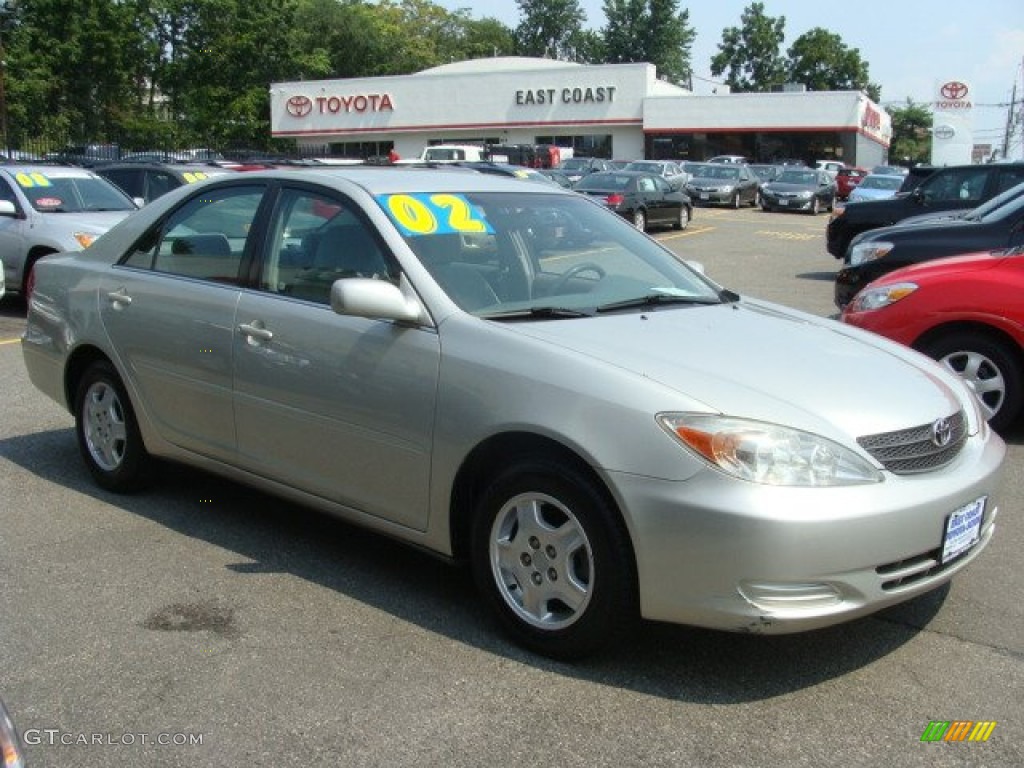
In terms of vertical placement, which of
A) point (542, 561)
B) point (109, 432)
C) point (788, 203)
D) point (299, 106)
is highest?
point (299, 106)

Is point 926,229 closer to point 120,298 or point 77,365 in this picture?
point 120,298

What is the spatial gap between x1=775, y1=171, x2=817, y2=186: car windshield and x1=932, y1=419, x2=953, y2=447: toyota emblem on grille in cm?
3279

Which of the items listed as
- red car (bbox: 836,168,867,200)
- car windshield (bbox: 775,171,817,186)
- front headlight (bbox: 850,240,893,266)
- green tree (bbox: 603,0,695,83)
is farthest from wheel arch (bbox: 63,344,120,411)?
green tree (bbox: 603,0,695,83)

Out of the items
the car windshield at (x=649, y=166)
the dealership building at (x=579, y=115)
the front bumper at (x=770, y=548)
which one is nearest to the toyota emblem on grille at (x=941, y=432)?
the front bumper at (x=770, y=548)

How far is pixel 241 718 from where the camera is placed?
3340 millimetres

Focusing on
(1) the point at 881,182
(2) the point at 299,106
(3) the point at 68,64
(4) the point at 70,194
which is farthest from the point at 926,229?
(3) the point at 68,64

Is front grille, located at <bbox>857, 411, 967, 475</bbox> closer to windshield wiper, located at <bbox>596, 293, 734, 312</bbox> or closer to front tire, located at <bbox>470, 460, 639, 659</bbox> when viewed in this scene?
front tire, located at <bbox>470, 460, 639, 659</bbox>

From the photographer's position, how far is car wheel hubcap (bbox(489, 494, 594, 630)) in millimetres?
3604

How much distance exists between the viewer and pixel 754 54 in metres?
99.1

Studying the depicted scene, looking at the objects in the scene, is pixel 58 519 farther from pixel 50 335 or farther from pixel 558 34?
pixel 558 34

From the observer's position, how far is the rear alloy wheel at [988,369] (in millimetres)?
6598

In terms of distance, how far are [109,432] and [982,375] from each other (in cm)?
513

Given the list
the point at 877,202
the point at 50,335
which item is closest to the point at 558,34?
the point at 877,202

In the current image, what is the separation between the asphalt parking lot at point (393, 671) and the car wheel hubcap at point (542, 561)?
19 cm
